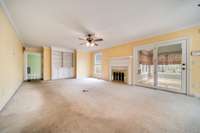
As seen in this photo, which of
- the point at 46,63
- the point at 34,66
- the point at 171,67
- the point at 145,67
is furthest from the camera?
the point at 34,66

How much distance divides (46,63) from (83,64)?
273cm

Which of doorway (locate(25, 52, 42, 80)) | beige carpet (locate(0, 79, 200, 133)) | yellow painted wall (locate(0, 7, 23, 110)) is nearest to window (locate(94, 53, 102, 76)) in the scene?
doorway (locate(25, 52, 42, 80))

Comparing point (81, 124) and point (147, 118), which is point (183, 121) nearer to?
point (147, 118)

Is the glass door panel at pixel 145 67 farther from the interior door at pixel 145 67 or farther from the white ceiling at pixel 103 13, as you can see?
the white ceiling at pixel 103 13

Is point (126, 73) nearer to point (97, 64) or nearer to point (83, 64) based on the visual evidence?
point (97, 64)

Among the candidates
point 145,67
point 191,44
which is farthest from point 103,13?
point 145,67

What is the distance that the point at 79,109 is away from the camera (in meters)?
2.19

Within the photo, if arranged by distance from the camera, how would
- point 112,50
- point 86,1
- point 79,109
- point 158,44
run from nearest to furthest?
point 86,1
point 79,109
point 158,44
point 112,50

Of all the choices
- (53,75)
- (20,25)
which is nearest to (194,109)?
(20,25)

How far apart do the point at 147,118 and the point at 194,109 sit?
53.4 inches

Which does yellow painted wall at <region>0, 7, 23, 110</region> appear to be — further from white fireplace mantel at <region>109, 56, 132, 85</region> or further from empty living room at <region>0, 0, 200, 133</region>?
white fireplace mantel at <region>109, 56, 132, 85</region>

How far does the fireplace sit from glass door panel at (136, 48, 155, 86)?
1.60 ft

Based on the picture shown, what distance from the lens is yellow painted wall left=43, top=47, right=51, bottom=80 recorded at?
6.58 meters

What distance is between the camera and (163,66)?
4074mm
